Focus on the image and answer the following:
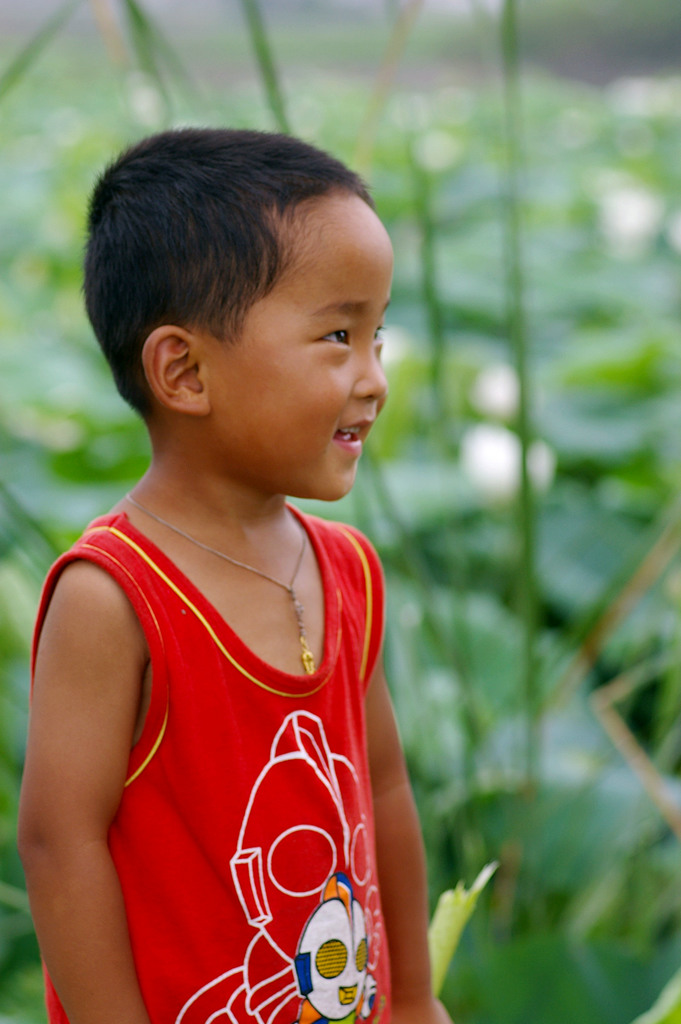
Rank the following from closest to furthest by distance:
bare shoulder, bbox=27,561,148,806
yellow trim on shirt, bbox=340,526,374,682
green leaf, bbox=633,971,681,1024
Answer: bare shoulder, bbox=27,561,148,806, yellow trim on shirt, bbox=340,526,374,682, green leaf, bbox=633,971,681,1024

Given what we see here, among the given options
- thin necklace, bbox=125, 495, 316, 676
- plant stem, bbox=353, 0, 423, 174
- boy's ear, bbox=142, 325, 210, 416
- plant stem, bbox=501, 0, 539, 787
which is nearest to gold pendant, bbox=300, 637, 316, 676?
thin necklace, bbox=125, 495, 316, 676

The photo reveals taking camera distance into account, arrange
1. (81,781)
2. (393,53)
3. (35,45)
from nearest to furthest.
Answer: (81,781), (35,45), (393,53)

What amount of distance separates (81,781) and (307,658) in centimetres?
11

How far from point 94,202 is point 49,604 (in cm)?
17

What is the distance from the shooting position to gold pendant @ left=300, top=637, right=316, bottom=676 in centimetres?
50

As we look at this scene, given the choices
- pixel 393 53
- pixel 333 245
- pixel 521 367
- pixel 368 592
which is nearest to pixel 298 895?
pixel 368 592

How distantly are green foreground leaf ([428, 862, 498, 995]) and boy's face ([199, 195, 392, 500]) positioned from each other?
0.63 feet

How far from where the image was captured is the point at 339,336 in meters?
0.48

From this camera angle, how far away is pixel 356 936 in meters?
0.51

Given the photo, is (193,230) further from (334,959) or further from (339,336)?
(334,959)

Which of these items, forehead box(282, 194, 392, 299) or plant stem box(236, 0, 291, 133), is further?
plant stem box(236, 0, 291, 133)

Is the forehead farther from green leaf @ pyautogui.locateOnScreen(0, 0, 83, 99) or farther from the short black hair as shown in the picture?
green leaf @ pyautogui.locateOnScreen(0, 0, 83, 99)

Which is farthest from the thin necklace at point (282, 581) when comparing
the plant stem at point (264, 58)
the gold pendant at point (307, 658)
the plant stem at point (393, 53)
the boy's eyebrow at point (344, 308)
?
the plant stem at point (393, 53)

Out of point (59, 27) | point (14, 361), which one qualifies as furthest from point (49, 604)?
point (14, 361)
